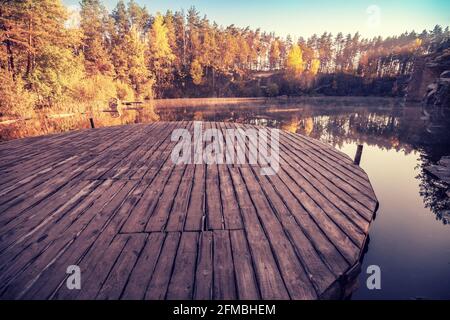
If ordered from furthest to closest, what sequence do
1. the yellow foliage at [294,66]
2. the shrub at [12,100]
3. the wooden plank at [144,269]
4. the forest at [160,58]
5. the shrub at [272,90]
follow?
the yellow foliage at [294,66] → the shrub at [272,90] → the forest at [160,58] → the shrub at [12,100] → the wooden plank at [144,269]

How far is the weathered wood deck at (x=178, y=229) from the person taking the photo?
1728 mm

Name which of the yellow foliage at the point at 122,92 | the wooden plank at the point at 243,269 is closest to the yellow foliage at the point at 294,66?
the yellow foliage at the point at 122,92

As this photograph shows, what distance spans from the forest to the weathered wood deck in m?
13.0

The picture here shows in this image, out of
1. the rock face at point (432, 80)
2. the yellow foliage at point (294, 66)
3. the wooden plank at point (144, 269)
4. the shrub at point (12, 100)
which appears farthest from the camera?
the yellow foliage at point (294, 66)

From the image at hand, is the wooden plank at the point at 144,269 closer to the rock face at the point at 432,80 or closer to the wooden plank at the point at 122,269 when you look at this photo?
the wooden plank at the point at 122,269

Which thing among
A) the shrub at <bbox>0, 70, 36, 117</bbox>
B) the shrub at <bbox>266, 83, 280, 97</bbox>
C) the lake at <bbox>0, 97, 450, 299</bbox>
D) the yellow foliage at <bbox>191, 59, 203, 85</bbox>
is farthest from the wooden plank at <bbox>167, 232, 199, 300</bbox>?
Result: the yellow foliage at <bbox>191, 59, 203, 85</bbox>

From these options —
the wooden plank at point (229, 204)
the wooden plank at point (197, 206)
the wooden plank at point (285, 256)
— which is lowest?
the wooden plank at point (285, 256)

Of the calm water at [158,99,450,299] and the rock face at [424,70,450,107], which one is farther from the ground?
the rock face at [424,70,450,107]

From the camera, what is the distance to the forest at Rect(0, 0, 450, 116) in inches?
653

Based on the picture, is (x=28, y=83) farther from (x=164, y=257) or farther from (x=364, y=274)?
(x=364, y=274)

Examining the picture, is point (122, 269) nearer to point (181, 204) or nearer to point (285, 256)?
point (181, 204)

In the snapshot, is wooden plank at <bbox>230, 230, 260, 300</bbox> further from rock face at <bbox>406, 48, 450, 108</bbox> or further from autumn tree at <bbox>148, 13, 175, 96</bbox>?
autumn tree at <bbox>148, 13, 175, 96</bbox>

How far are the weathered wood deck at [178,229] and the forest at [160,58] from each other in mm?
12972
